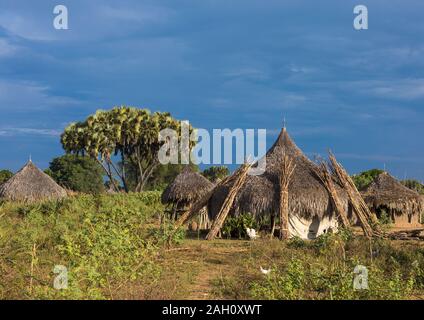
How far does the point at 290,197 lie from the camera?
634 inches

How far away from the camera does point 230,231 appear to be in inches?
639

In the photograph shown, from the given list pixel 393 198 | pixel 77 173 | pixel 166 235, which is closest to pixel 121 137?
pixel 77 173

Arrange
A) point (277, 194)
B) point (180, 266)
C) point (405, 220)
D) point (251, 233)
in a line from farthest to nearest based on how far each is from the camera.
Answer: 1. point (405, 220)
2. point (277, 194)
3. point (251, 233)
4. point (180, 266)

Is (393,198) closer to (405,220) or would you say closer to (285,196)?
(405,220)

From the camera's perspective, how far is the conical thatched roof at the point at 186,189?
2252cm

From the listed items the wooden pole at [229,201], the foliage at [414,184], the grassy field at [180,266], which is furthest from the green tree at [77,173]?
the grassy field at [180,266]

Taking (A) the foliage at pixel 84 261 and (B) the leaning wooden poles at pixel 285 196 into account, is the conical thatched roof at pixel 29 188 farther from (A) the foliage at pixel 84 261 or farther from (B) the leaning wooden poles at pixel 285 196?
(A) the foliage at pixel 84 261

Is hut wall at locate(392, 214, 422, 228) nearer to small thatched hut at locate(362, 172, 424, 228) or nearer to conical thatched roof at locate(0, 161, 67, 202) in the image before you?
small thatched hut at locate(362, 172, 424, 228)

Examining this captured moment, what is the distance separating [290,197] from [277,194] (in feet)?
1.19

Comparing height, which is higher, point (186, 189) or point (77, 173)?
point (77, 173)

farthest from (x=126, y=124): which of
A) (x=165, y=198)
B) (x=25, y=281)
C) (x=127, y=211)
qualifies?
(x=25, y=281)
